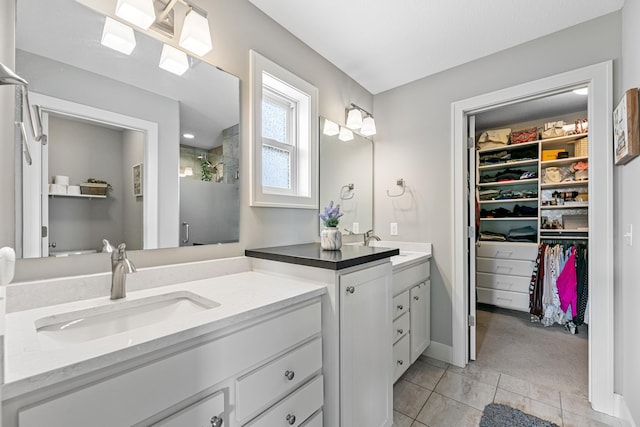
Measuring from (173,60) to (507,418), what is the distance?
2.64 m

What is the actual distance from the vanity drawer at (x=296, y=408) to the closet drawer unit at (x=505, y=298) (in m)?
3.20

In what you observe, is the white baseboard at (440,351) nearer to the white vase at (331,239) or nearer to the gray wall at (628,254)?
the gray wall at (628,254)

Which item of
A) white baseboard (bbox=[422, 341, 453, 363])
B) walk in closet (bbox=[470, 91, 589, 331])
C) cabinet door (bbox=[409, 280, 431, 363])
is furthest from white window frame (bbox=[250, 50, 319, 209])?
walk in closet (bbox=[470, 91, 589, 331])

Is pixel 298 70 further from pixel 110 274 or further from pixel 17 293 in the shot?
pixel 17 293

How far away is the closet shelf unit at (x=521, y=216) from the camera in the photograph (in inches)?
130

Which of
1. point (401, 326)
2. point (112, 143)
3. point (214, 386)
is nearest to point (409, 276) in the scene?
point (401, 326)

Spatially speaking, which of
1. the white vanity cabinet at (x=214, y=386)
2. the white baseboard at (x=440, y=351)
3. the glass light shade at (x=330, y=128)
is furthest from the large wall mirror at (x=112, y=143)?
the white baseboard at (x=440, y=351)

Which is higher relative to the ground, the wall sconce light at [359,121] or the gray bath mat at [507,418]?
the wall sconce light at [359,121]

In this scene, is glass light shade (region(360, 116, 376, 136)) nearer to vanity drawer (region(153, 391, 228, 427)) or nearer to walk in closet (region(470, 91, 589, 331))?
walk in closet (region(470, 91, 589, 331))

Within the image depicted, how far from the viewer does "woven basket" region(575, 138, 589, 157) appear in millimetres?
3092

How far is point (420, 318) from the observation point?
2.26m

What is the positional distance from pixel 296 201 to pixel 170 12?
1192 millimetres

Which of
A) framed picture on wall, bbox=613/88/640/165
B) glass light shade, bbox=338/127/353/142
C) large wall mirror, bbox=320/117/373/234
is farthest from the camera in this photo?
glass light shade, bbox=338/127/353/142

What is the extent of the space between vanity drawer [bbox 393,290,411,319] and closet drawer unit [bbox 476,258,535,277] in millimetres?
2139
